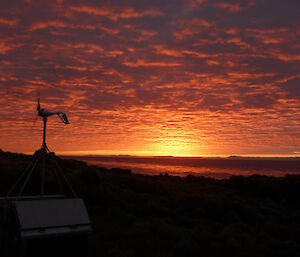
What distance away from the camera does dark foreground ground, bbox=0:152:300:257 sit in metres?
11.8

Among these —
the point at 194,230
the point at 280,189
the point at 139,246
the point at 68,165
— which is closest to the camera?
the point at 139,246

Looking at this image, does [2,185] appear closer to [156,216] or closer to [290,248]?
[156,216]

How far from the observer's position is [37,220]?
320 inches

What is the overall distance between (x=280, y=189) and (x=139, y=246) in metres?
21.1

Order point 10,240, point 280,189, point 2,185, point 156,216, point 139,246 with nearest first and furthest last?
point 10,240 → point 139,246 → point 156,216 → point 2,185 → point 280,189

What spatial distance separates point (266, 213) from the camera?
19.5 m

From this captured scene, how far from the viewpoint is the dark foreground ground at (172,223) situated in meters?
11.8

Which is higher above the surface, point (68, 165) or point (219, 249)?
point (68, 165)

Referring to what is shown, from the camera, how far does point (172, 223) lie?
15.7 m

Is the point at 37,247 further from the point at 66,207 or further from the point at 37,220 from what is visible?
the point at 66,207

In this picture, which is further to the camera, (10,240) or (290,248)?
(290,248)

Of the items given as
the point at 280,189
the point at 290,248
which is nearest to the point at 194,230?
the point at 290,248

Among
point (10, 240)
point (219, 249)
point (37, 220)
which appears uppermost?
point (37, 220)

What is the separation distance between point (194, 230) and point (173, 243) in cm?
204
